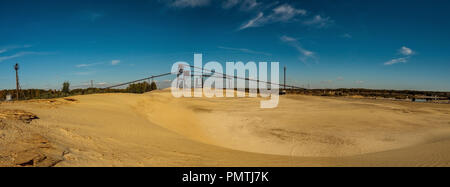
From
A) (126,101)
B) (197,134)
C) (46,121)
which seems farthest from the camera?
(126,101)

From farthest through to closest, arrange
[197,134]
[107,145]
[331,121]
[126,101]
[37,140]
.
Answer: [126,101]
[331,121]
[197,134]
[107,145]
[37,140]

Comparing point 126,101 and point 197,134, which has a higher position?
point 126,101

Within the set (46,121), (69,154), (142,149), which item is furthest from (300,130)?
(46,121)

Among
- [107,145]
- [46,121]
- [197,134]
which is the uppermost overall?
[46,121]
